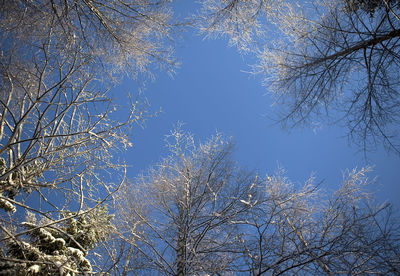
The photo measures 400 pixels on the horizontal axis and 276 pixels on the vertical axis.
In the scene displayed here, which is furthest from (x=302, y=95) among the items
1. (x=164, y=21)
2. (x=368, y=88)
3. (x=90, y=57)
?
(x=90, y=57)

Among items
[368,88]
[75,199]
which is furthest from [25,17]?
[368,88]

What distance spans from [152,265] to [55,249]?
7.07 ft

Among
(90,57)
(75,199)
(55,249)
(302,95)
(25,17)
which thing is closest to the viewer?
(25,17)

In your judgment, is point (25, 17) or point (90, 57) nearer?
point (25, 17)

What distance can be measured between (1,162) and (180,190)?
3.24m

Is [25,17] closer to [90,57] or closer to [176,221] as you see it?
[90,57]

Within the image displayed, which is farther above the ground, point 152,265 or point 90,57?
point 90,57

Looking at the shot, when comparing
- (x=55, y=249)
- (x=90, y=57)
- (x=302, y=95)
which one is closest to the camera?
(x=90, y=57)

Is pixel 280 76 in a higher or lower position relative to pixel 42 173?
higher

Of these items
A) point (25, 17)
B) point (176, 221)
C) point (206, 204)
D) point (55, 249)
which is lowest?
point (55, 249)

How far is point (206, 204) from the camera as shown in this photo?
5.08 meters

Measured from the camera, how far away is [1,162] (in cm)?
458

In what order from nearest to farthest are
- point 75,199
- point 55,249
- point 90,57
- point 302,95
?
point 90,57, point 302,95, point 75,199, point 55,249

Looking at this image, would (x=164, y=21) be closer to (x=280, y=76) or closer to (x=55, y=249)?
(x=280, y=76)
